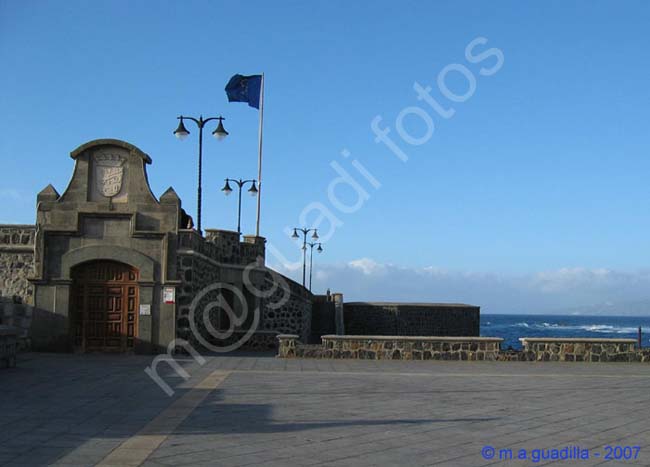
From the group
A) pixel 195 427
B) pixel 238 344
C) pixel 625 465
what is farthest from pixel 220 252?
pixel 625 465

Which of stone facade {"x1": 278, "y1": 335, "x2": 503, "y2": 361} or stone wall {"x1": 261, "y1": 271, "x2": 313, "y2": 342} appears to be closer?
stone facade {"x1": 278, "y1": 335, "x2": 503, "y2": 361}

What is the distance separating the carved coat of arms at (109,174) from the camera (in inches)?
755

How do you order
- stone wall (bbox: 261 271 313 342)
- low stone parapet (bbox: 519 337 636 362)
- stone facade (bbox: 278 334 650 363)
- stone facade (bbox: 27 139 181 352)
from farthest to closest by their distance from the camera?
stone wall (bbox: 261 271 313 342) → low stone parapet (bbox: 519 337 636 362) → stone facade (bbox: 278 334 650 363) → stone facade (bbox: 27 139 181 352)

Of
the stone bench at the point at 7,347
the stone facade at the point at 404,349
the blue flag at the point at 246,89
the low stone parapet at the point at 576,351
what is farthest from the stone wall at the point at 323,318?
the stone bench at the point at 7,347

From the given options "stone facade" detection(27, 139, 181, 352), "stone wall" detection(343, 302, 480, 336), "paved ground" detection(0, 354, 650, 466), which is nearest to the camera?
"paved ground" detection(0, 354, 650, 466)

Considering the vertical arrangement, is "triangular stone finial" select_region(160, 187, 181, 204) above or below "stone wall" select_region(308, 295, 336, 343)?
above

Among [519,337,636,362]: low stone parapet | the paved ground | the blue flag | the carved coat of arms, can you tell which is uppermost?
the blue flag

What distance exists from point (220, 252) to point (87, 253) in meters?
5.33

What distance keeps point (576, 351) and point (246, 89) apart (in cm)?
1689

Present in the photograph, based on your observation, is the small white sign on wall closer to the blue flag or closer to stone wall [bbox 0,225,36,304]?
stone wall [bbox 0,225,36,304]

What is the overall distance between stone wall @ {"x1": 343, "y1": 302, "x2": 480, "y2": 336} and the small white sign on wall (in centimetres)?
2362

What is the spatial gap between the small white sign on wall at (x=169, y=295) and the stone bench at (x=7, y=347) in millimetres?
4575

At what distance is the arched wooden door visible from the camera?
18922 millimetres

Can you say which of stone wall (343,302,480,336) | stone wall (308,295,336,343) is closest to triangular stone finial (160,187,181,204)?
stone wall (308,295,336,343)
